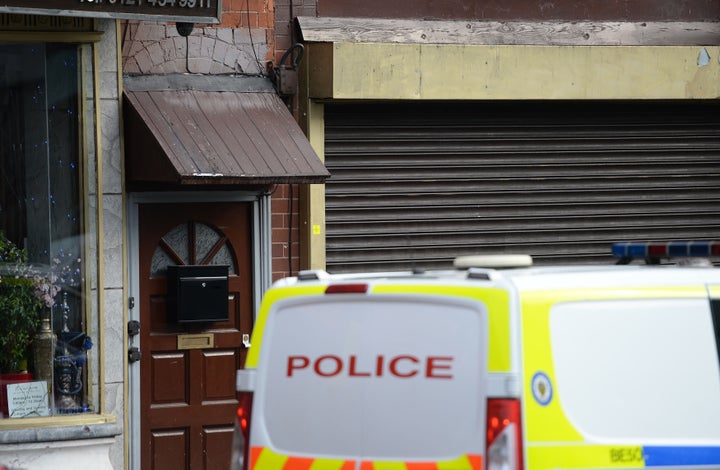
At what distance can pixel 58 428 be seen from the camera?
9.32 meters

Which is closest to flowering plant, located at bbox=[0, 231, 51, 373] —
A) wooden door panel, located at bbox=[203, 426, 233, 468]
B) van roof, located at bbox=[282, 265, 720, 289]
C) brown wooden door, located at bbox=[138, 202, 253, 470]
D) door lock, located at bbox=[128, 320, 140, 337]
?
door lock, located at bbox=[128, 320, 140, 337]

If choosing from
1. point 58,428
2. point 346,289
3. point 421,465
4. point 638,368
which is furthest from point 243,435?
point 58,428

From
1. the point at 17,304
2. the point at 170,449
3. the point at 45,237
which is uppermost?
the point at 45,237

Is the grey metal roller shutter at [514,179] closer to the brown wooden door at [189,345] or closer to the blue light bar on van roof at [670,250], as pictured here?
the brown wooden door at [189,345]

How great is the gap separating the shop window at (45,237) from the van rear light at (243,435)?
164 inches

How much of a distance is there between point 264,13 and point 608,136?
343cm

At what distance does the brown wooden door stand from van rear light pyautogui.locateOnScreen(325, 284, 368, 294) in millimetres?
4924

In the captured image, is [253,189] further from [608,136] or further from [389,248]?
[608,136]

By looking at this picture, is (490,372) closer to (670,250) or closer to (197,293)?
(670,250)

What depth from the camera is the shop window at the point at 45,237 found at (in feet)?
31.0

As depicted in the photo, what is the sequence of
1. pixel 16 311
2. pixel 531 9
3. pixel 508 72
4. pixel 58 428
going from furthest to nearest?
pixel 531 9 < pixel 508 72 < pixel 16 311 < pixel 58 428

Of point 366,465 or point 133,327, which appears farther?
point 133,327

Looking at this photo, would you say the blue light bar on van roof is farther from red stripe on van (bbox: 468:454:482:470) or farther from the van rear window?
red stripe on van (bbox: 468:454:482:470)

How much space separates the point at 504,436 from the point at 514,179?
6.78m
